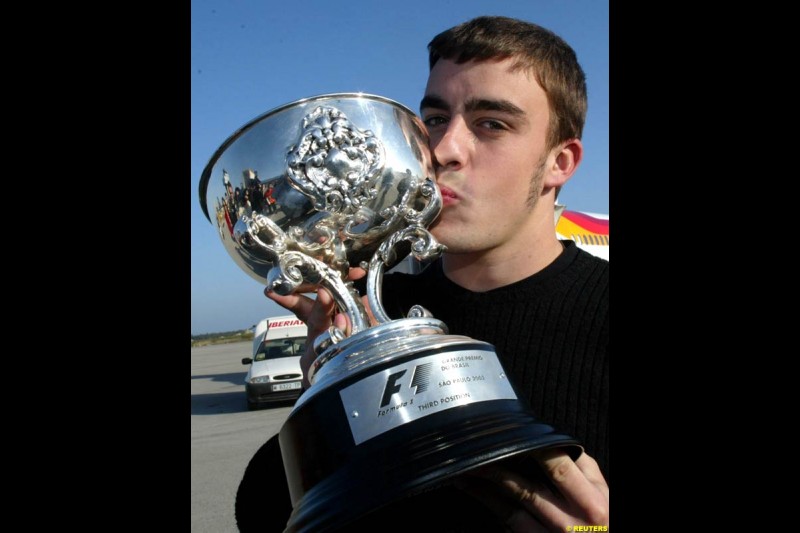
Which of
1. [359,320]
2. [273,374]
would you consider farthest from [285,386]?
[359,320]

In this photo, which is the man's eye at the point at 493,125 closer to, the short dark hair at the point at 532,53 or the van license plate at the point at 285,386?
the short dark hair at the point at 532,53

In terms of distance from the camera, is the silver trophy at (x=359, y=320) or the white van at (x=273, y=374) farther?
the white van at (x=273, y=374)

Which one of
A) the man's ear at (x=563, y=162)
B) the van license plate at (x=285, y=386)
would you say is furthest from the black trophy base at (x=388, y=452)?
the van license plate at (x=285, y=386)

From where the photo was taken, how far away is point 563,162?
6.38 ft

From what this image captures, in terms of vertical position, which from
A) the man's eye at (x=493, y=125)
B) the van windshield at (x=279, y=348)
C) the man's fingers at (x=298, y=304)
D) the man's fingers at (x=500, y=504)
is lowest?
the van windshield at (x=279, y=348)

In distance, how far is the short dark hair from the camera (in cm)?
172

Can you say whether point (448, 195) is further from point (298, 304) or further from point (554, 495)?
point (554, 495)

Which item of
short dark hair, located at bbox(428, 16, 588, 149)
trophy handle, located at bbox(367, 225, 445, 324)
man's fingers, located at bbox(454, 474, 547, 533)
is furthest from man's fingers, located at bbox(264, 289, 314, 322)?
short dark hair, located at bbox(428, 16, 588, 149)

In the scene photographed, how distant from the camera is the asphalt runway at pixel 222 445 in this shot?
19.4 feet

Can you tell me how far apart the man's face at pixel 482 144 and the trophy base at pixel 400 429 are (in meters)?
0.53
